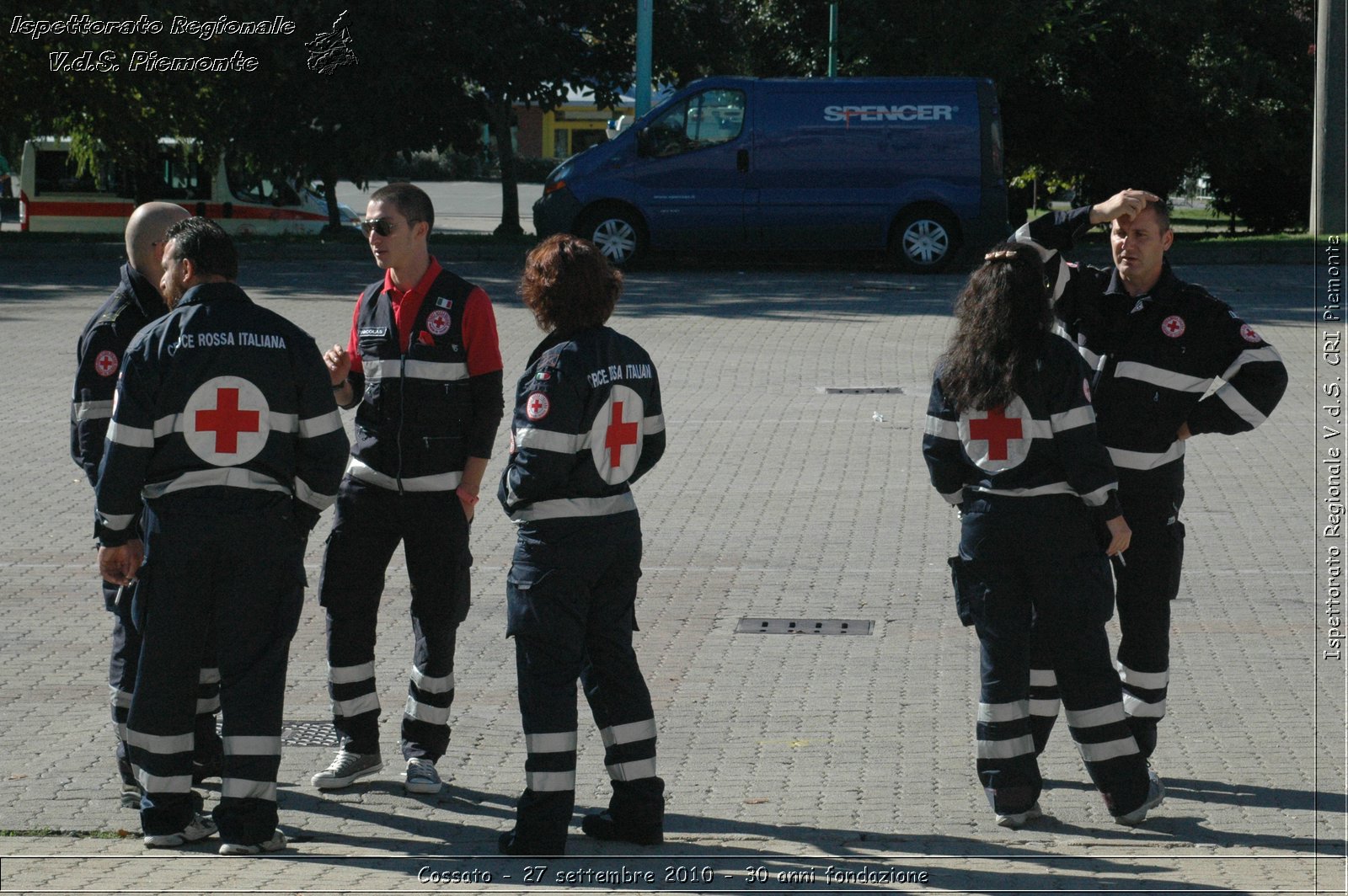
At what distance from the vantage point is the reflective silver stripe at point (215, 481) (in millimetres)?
4703

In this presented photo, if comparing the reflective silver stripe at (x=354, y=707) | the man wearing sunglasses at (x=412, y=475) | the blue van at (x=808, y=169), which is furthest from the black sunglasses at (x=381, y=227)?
the blue van at (x=808, y=169)

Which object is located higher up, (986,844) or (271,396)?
(271,396)

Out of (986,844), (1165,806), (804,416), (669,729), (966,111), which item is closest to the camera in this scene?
(986,844)

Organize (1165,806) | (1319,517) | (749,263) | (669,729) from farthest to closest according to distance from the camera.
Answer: (749,263)
(1319,517)
(669,729)
(1165,806)

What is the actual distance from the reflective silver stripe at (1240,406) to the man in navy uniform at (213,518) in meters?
2.81

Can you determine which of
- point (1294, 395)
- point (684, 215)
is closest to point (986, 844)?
point (1294, 395)

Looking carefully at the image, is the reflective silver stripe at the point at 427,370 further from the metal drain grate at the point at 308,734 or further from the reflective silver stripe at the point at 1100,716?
the reflective silver stripe at the point at 1100,716

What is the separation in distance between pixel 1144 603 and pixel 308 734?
117 inches

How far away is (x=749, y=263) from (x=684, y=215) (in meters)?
2.01

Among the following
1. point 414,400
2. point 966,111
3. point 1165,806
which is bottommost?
point 1165,806

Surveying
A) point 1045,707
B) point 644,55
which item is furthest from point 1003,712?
point 644,55

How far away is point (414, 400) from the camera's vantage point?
536cm

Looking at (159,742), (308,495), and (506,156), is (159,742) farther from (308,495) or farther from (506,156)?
(506,156)

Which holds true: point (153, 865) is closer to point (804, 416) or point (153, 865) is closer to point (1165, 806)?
point (1165, 806)
